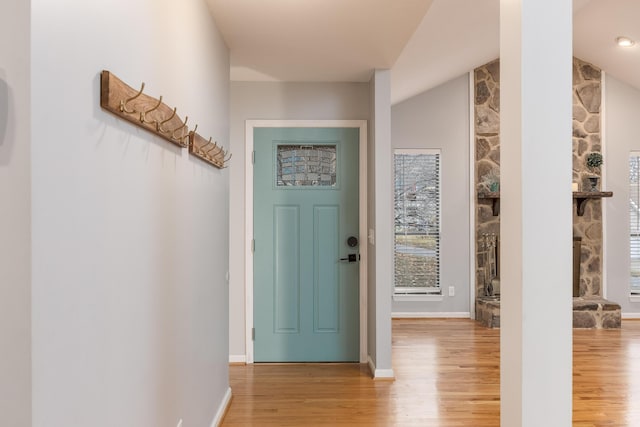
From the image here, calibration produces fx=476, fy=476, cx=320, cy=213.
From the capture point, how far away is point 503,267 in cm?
148

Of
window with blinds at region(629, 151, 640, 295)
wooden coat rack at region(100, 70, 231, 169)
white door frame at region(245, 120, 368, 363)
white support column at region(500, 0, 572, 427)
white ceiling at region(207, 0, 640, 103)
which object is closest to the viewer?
wooden coat rack at region(100, 70, 231, 169)

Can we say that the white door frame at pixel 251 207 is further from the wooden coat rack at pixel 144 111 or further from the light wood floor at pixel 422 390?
the wooden coat rack at pixel 144 111

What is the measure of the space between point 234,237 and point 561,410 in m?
3.21

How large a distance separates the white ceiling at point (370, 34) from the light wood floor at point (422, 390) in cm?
248

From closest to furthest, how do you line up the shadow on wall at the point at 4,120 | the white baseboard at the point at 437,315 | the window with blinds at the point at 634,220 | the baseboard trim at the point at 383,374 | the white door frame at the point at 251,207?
the shadow on wall at the point at 4,120
the baseboard trim at the point at 383,374
the white door frame at the point at 251,207
the white baseboard at the point at 437,315
the window with blinds at the point at 634,220

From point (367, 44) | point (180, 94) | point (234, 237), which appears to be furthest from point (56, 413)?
point (234, 237)

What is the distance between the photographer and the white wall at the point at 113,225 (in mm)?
963

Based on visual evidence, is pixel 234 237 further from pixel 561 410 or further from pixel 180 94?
pixel 561 410

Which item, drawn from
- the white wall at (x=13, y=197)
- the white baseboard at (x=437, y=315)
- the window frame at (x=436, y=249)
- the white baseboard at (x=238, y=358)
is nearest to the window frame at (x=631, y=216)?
the white baseboard at (x=437, y=315)

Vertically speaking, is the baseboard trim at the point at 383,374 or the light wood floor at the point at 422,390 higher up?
the baseboard trim at the point at 383,374

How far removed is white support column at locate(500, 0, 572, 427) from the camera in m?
1.36

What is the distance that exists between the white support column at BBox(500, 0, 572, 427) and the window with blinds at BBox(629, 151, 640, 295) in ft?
19.4

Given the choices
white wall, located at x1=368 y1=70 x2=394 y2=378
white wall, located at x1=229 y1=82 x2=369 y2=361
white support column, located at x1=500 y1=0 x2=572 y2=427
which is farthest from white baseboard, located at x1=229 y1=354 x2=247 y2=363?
white support column, located at x1=500 y1=0 x2=572 y2=427

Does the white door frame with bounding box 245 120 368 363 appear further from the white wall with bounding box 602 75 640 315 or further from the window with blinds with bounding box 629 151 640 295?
the window with blinds with bounding box 629 151 640 295
